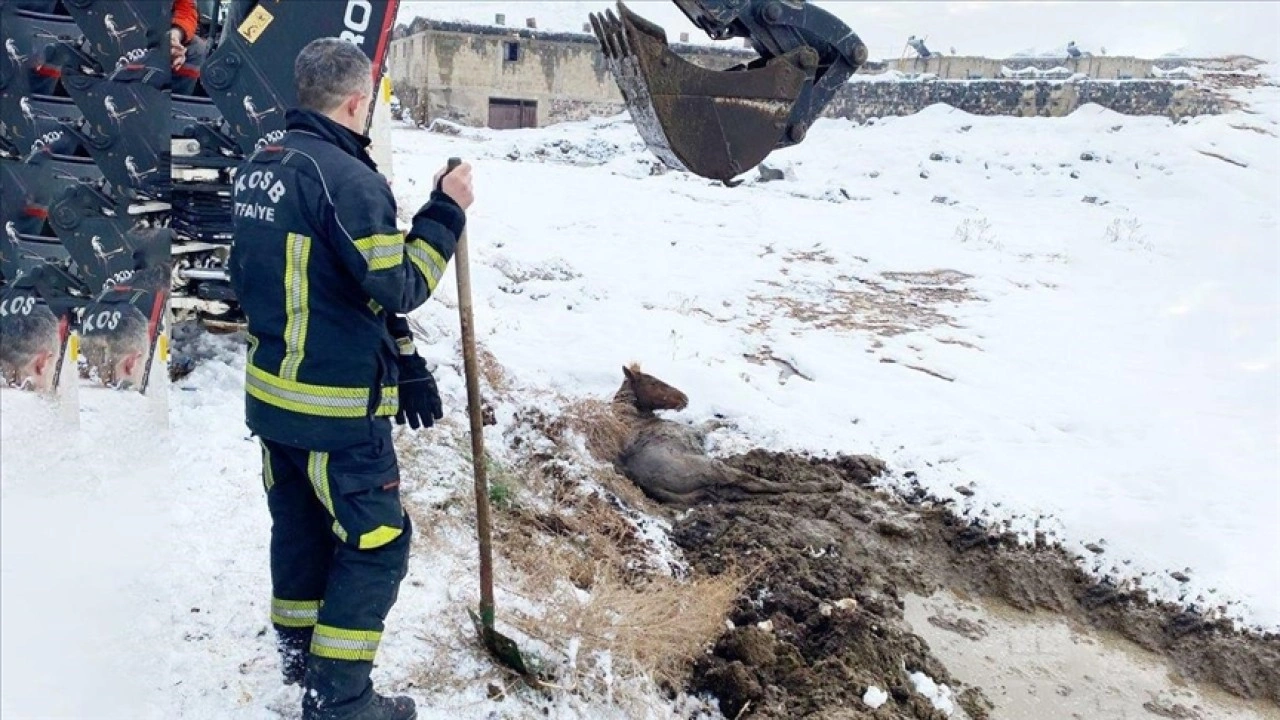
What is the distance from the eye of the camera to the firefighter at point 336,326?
2.40m

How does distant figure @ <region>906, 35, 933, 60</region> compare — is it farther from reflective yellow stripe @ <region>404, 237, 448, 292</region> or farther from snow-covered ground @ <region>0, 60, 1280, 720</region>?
reflective yellow stripe @ <region>404, 237, 448, 292</region>

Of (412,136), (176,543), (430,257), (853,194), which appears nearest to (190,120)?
(176,543)

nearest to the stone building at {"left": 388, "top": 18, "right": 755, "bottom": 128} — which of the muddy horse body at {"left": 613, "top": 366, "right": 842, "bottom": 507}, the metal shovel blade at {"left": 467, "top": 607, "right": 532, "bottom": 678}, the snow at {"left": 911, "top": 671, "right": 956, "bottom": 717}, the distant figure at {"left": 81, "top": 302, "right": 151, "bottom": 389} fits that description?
the muddy horse body at {"left": 613, "top": 366, "right": 842, "bottom": 507}

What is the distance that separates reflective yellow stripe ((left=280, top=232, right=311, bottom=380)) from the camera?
7.89ft

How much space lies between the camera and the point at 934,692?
3.72m

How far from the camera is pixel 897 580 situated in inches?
184

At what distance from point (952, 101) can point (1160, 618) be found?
1784 cm

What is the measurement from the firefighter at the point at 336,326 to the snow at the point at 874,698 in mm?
1763

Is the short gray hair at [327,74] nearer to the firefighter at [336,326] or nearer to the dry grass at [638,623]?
the firefighter at [336,326]

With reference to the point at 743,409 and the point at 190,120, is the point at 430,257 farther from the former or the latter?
the point at 743,409

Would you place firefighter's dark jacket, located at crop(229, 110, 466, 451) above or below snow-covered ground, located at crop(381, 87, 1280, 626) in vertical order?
above

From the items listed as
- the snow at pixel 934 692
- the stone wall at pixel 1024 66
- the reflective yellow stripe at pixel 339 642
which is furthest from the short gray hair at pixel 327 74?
the stone wall at pixel 1024 66

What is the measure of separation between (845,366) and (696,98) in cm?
472

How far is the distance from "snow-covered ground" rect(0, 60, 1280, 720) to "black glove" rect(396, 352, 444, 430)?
0.83m
